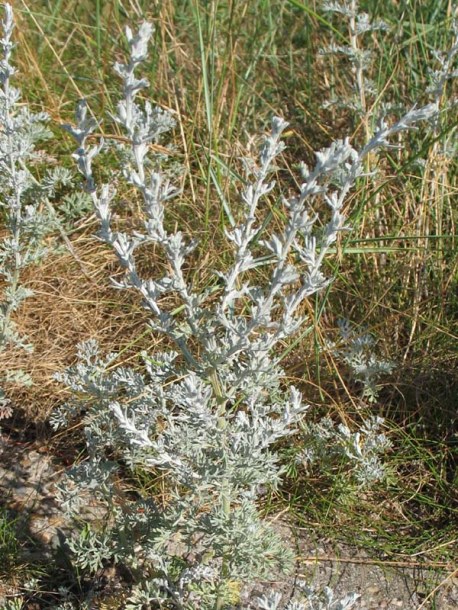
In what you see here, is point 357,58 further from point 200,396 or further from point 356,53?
point 200,396

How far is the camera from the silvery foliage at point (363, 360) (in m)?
2.92

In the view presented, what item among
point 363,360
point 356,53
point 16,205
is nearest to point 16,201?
point 16,205

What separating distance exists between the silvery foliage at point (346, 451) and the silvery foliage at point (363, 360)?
4.8 inches

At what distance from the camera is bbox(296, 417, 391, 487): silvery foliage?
9.09 ft

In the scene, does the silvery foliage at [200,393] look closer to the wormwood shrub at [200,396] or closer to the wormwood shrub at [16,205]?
the wormwood shrub at [200,396]

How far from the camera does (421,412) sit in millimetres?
3064

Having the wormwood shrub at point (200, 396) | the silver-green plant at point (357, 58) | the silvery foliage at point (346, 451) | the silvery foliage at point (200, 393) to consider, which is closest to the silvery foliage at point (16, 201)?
the wormwood shrub at point (200, 396)

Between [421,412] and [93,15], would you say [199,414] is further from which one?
[93,15]

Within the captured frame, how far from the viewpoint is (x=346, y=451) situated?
2.79 metres

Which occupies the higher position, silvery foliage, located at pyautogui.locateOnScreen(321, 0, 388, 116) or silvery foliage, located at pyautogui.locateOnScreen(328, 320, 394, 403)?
silvery foliage, located at pyautogui.locateOnScreen(321, 0, 388, 116)

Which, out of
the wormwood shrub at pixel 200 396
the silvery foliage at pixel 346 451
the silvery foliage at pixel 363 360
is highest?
the wormwood shrub at pixel 200 396

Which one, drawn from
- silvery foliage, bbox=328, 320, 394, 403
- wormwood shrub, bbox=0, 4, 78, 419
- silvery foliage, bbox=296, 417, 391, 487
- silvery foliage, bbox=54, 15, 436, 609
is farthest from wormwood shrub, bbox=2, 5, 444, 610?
silvery foliage, bbox=328, 320, 394, 403

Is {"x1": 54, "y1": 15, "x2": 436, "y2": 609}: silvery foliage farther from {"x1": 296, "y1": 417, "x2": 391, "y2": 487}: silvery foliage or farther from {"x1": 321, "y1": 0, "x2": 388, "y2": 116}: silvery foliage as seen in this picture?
{"x1": 321, "y1": 0, "x2": 388, "y2": 116}: silvery foliage

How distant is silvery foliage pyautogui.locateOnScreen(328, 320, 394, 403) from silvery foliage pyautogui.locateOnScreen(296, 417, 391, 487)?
12 cm
